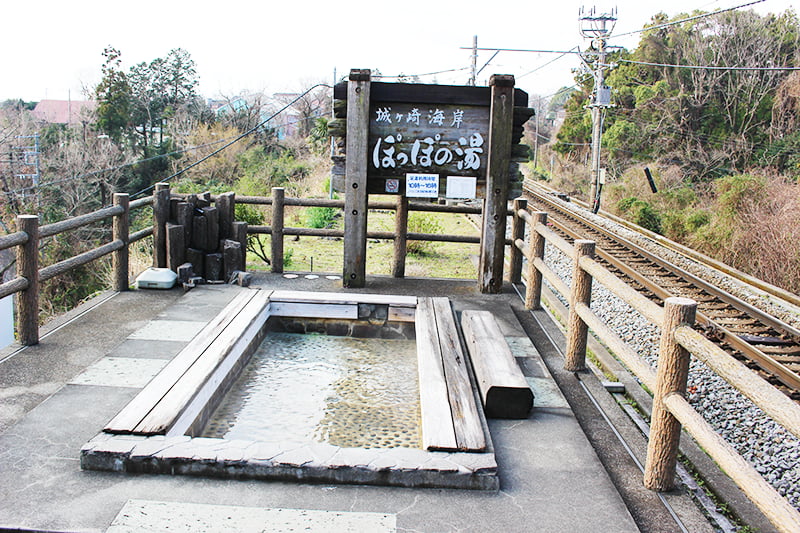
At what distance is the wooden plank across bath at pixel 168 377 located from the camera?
3.69 meters

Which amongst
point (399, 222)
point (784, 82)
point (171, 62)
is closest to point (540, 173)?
point (784, 82)

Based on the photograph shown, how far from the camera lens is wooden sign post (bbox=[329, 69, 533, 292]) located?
23.1 ft

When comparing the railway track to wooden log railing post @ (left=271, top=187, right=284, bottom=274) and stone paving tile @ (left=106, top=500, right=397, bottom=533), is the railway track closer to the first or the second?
stone paving tile @ (left=106, top=500, right=397, bottom=533)

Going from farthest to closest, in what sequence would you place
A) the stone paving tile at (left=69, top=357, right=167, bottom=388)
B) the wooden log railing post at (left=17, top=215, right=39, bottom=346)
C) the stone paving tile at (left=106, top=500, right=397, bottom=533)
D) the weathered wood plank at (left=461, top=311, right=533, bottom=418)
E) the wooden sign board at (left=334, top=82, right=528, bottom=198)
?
the wooden sign board at (left=334, top=82, right=528, bottom=198) < the wooden log railing post at (left=17, top=215, right=39, bottom=346) < the stone paving tile at (left=69, top=357, right=167, bottom=388) < the weathered wood plank at (left=461, top=311, right=533, bottom=418) < the stone paving tile at (left=106, top=500, right=397, bottom=533)

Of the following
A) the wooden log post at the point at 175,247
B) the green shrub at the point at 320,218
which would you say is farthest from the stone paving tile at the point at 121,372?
the green shrub at the point at 320,218

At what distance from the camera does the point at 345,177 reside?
23.4 ft

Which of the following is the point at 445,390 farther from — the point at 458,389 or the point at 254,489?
the point at 254,489

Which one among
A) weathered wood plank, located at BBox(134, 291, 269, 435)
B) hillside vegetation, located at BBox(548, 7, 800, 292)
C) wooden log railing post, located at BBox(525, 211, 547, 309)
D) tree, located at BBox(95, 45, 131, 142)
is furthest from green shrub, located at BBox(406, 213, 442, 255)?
tree, located at BBox(95, 45, 131, 142)

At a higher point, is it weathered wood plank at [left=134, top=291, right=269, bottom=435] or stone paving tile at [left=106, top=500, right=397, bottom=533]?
weathered wood plank at [left=134, top=291, right=269, bottom=435]

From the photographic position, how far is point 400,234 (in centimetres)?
793

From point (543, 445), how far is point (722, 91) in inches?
1269

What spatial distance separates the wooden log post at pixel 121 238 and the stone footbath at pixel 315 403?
1.42 meters

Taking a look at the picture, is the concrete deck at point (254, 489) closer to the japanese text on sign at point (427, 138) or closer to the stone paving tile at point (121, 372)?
the stone paving tile at point (121, 372)

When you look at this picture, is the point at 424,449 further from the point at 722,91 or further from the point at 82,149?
the point at 722,91
